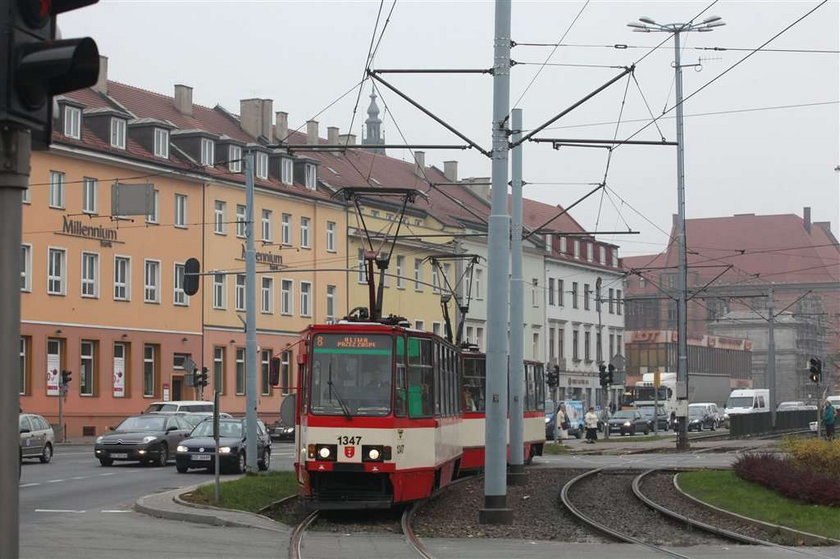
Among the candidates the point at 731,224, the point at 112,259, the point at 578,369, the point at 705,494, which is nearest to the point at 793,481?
the point at 705,494

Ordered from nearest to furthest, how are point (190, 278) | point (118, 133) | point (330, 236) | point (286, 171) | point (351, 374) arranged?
point (351, 374)
point (190, 278)
point (118, 133)
point (286, 171)
point (330, 236)

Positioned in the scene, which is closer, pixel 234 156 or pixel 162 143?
pixel 162 143

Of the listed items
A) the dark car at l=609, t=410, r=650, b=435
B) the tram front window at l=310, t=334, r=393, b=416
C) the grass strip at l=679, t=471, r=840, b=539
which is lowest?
the dark car at l=609, t=410, r=650, b=435

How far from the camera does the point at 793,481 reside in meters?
23.4

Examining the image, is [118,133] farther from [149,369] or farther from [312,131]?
[312,131]

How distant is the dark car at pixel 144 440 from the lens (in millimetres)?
39531

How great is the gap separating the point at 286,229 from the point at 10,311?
70.2 meters

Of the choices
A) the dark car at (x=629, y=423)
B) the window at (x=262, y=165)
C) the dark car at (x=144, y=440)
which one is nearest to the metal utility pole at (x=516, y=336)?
the dark car at (x=144, y=440)

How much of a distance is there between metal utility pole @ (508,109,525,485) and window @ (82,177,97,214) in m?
34.6

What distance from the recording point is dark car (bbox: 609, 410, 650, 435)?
3105 inches

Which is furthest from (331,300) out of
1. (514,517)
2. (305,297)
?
(514,517)

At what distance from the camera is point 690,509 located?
23.7 metres

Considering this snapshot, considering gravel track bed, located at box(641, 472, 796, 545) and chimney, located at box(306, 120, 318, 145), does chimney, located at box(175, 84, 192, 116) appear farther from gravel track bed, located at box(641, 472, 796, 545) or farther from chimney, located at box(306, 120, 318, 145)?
gravel track bed, located at box(641, 472, 796, 545)

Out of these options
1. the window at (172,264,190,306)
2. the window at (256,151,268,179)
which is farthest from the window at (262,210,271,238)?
the window at (172,264,190,306)
